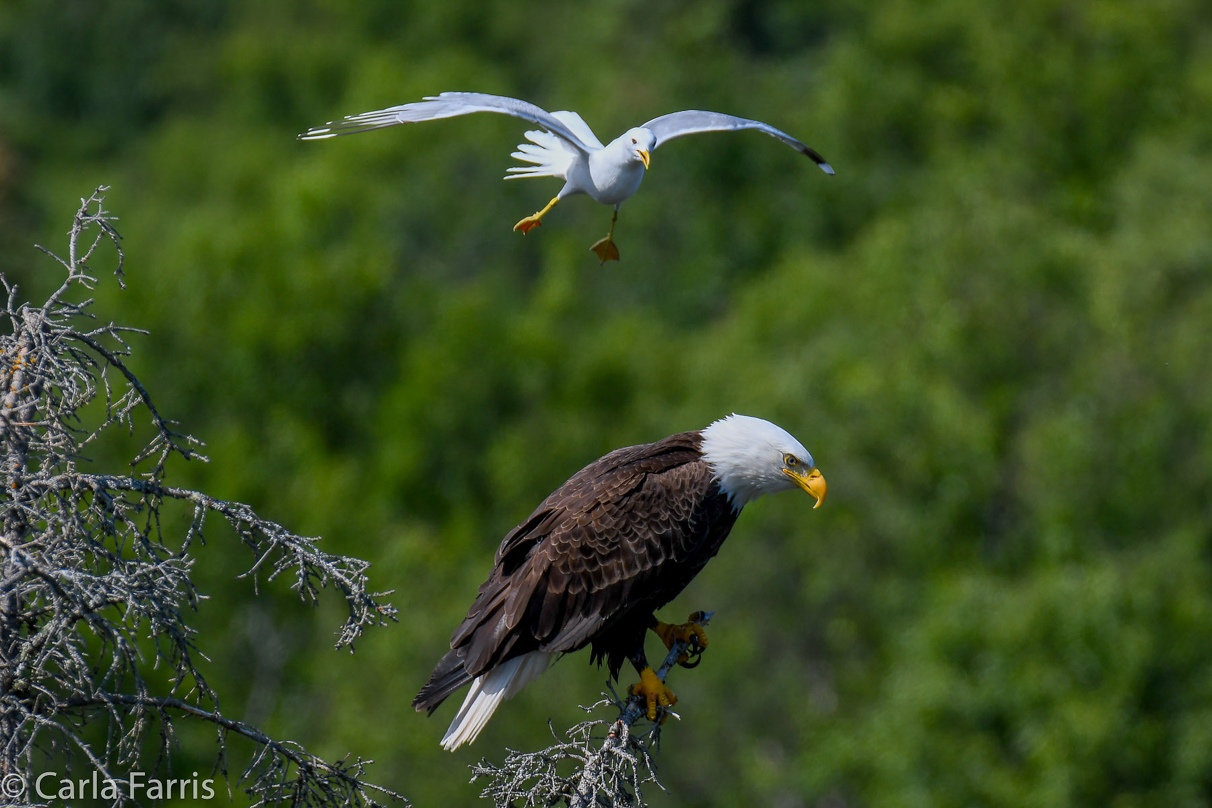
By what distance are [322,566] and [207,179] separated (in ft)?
188

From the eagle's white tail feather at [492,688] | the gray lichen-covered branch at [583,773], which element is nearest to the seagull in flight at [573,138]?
the eagle's white tail feather at [492,688]

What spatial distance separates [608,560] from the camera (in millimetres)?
7473

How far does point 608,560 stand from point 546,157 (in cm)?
197

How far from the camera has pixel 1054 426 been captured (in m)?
27.2

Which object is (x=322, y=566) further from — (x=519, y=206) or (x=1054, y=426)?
(x=519, y=206)

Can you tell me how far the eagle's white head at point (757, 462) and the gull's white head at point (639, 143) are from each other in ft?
5.46

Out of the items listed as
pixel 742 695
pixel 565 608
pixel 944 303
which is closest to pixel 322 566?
pixel 565 608

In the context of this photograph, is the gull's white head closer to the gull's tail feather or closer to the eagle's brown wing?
the gull's tail feather

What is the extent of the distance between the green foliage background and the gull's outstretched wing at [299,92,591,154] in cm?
854

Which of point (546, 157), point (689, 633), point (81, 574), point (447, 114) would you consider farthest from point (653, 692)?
point (81, 574)

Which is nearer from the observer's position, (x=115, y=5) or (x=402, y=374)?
(x=402, y=374)

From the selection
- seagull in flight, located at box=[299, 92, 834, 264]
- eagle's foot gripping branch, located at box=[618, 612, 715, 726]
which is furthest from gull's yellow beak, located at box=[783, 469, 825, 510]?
seagull in flight, located at box=[299, 92, 834, 264]

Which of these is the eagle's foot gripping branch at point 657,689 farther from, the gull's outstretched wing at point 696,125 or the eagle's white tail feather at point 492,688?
the gull's outstretched wing at point 696,125

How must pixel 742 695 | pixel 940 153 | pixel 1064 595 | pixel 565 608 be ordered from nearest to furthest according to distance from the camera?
pixel 565 608
pixel 1064 595
pixel 742 695
pixel 940 153
